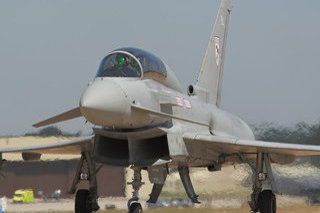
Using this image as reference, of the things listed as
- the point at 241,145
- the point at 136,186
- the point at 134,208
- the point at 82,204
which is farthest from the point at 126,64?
the point at 82,204

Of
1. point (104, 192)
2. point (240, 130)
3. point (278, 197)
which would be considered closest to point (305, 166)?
point (278, 197)

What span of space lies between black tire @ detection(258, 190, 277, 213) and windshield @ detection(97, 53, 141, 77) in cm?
401

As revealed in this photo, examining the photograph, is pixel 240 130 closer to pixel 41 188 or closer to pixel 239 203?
pixel 239 203

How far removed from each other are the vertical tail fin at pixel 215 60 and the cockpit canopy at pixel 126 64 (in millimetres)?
3492

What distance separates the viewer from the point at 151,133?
42.1 feet

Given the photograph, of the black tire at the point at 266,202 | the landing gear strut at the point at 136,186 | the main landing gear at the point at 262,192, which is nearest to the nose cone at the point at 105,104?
the landing gear strut at the point at 136,186

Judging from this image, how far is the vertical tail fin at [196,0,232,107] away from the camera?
16.8 meters

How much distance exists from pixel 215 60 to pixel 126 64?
5.42 m

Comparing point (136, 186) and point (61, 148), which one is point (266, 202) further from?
point (61, 148)

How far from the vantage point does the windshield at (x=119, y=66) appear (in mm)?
12406

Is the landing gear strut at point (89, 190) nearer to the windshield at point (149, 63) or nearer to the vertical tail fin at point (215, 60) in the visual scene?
the windshield at point (149, 63)

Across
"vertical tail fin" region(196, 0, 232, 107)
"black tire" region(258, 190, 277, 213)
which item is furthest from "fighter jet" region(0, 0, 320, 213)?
"vertical tail fin" region(196, 0, 232, 107)

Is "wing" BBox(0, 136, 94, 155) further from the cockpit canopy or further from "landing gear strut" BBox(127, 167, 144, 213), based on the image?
the cockpit canopy

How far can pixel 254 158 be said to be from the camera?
623 inches
